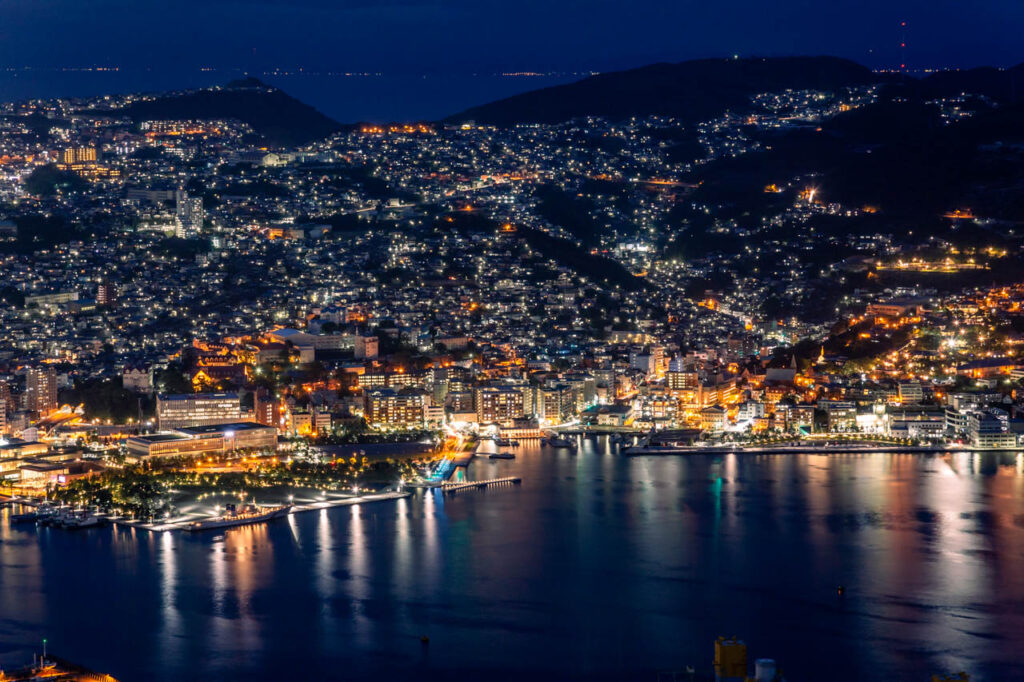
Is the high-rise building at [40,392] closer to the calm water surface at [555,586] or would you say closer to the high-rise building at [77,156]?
the calm water surface at [555,586]

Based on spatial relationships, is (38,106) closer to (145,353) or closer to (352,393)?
(145,353)

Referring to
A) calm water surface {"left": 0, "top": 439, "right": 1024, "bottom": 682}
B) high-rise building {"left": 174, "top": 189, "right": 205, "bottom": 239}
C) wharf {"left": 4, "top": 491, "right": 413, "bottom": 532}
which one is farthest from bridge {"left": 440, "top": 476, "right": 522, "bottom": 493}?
high-rise building {"left": 174, "top": 189, "right": 205, "bottom": 239}

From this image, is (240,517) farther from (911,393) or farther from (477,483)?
(911,393)

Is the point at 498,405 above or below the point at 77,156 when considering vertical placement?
below

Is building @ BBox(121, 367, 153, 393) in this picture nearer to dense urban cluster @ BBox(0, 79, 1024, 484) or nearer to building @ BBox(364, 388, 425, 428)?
dense urban cluster @ BBox(0, 79, 1024, 484)

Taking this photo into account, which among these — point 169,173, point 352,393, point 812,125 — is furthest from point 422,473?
point 812,125

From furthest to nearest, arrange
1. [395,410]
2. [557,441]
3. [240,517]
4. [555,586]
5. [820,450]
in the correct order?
[395,410] < [557,441] < [820,450] < [240,517] < [555,586]

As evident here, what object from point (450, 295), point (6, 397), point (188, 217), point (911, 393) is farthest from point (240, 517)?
point (188, 217)
